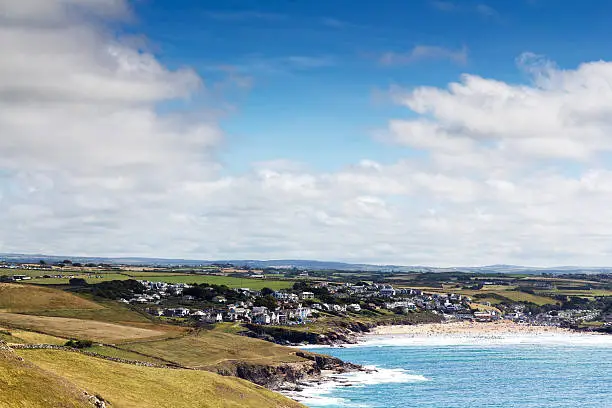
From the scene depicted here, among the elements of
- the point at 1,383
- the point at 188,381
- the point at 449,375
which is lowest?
the point at 449,375

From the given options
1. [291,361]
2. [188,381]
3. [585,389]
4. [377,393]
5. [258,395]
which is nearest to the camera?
[188,381]

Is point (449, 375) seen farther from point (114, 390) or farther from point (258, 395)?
point (114, 390)

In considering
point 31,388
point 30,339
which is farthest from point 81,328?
point 31,388

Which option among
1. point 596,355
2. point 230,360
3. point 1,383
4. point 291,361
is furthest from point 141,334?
point 596,355

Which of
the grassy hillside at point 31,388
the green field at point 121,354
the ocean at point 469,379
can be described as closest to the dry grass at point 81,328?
the green field at point 121,354

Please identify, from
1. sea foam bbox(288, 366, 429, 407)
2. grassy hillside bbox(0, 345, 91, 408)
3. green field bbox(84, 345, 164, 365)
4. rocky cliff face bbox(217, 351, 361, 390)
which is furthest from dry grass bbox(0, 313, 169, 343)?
grassy hillside bbox(0, 345, 91, 408)

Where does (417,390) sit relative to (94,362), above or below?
below
